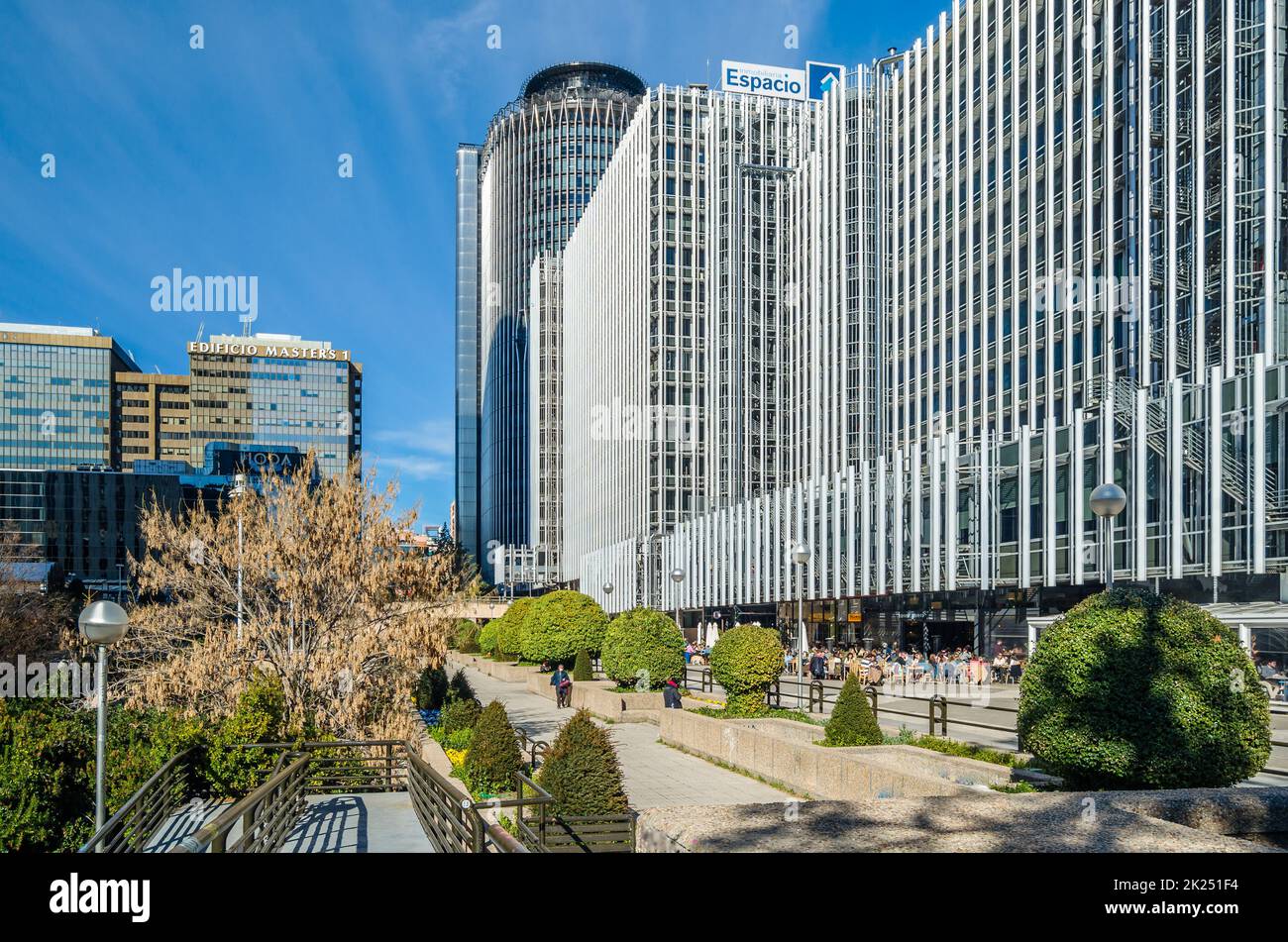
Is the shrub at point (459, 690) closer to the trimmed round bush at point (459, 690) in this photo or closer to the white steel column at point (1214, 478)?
the trimmed round bush at point (459, 690)

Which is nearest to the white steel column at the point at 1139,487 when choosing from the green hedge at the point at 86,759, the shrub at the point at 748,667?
the shrub at the point at 748,667

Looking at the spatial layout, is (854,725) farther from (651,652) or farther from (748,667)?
(651,652)

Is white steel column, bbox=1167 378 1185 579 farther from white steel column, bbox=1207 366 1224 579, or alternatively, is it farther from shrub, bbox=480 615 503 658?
shrub, bbox=480 615 503 658

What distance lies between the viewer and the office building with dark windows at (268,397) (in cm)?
16962

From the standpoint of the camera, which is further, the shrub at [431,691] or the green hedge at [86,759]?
the shrub at [431,691]

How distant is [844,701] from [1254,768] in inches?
345

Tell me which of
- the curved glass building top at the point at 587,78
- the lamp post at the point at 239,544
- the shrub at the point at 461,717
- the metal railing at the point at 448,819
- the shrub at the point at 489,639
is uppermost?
the curved glass building top at the point at 587,78

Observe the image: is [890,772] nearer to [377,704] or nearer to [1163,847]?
[1163,847]

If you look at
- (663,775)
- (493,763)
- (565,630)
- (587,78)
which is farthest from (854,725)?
(587,78)

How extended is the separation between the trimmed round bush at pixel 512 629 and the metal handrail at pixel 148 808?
4042 cm

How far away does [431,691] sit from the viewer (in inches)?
1275

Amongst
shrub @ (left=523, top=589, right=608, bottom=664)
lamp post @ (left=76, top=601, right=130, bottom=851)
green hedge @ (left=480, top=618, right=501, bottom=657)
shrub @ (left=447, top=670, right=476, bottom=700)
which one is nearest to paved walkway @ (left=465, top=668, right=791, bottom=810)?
shrub @ (left=447, top=670, right=476, bottom=700)

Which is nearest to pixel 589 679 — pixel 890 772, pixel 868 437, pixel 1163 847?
pixel 890 772

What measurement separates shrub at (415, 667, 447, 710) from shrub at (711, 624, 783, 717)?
8.70 metres
